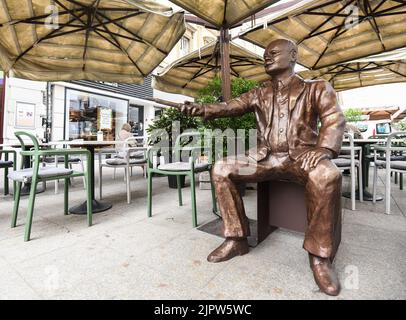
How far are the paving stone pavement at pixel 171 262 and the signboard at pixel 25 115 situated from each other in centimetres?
643

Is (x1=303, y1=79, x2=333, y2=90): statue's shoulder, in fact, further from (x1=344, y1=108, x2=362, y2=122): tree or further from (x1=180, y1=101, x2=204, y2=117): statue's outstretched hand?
(x1=344, y1=108, x2=362, y2=122): tree

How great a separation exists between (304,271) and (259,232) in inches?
21.5

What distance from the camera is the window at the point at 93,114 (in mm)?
9312

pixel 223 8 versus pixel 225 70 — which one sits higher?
pixel 223 8

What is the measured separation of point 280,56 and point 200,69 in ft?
13.1

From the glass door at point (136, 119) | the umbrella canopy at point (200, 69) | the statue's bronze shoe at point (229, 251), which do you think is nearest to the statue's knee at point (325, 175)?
the statue's bronze shoe at point (229, 251)

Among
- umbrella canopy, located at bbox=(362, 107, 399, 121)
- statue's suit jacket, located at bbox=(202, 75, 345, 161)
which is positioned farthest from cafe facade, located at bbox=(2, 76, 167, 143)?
umbrella canopy, located at bbox=(362, 107, 399, 121)

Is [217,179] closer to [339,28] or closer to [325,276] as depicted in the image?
[325,276]

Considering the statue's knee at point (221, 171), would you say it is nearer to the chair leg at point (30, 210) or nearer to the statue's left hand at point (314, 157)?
the statue's left hand at point (314, 157)

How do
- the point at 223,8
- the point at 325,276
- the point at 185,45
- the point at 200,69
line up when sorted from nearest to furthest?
1. the point at 325,276
2. the point at 223,8
3. the point at 200,69
4. the point at 185,45

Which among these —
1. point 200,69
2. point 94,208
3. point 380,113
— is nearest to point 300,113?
point 94,208

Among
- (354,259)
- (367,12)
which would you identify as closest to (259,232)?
(354,259)

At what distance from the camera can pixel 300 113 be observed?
1.80 metres

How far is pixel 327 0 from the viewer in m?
3.26
